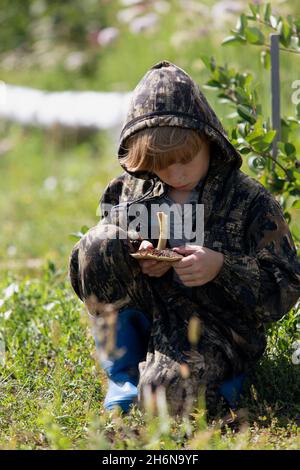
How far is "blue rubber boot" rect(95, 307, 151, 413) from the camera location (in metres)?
3.37

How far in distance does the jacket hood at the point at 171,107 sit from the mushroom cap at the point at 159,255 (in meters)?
0.41

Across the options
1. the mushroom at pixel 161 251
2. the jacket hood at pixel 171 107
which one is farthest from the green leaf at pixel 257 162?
the mushroom at pixel 161 251

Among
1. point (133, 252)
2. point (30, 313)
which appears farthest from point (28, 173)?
point (133, 252)

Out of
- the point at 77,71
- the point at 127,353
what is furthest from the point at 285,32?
the point at 77,71

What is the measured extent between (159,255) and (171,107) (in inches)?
19.9

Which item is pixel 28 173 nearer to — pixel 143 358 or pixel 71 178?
pixel 71 178

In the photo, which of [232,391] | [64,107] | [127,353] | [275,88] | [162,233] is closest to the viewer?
[162,233]

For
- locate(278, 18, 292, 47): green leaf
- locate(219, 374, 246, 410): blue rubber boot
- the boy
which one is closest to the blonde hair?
the boy

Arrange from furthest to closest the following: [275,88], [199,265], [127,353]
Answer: [275,88], [127,353], [199,265]

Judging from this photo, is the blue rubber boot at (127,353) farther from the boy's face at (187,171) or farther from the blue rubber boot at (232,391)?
the boy's face at (187,171)

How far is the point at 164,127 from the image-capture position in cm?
314

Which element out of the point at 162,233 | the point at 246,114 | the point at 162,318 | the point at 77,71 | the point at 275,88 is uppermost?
the point at 77,71

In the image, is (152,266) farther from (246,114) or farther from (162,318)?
(246,114)

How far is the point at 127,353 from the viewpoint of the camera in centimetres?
344
